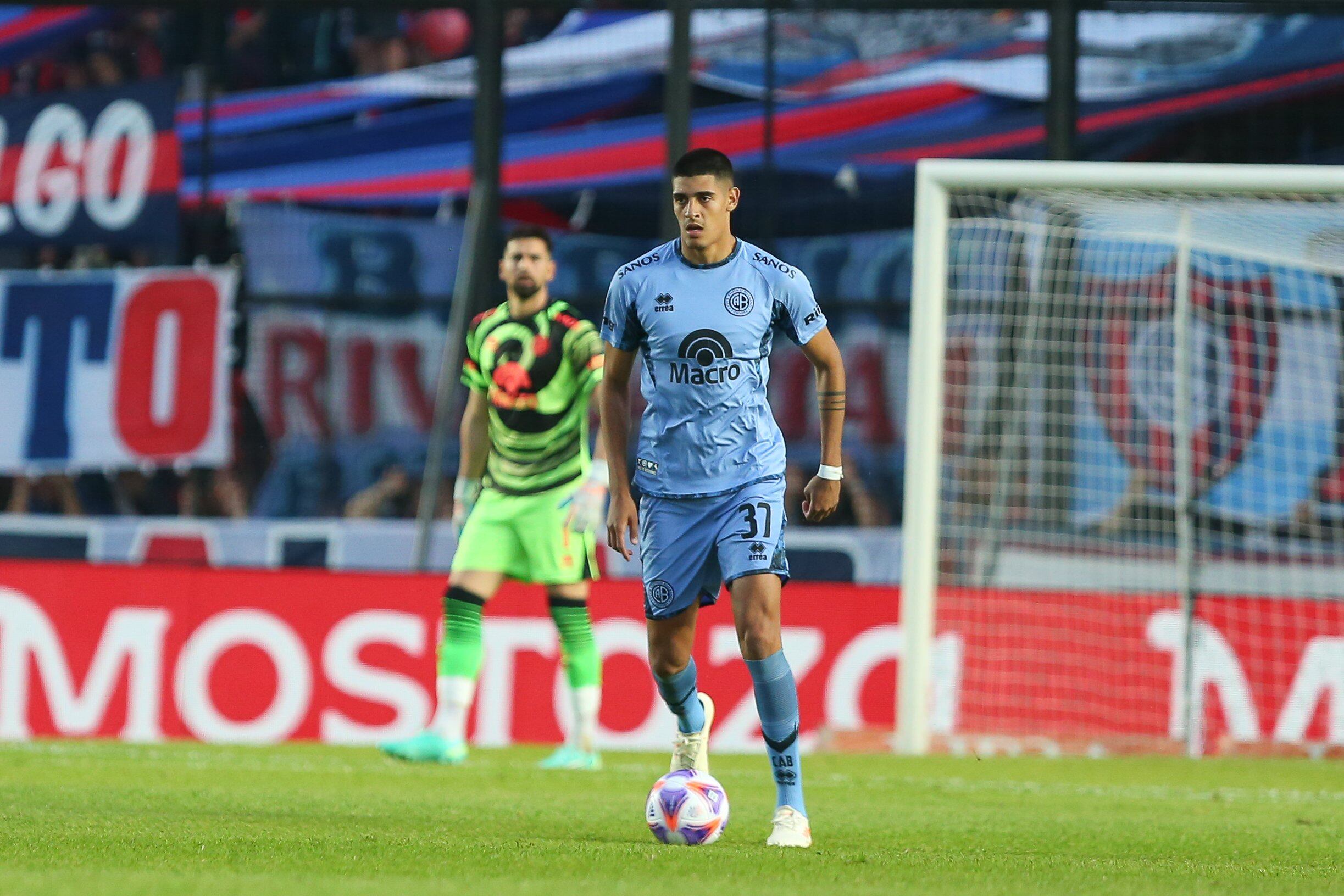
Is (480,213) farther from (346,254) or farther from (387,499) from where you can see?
(387,499)

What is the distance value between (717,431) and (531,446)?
2.90 m

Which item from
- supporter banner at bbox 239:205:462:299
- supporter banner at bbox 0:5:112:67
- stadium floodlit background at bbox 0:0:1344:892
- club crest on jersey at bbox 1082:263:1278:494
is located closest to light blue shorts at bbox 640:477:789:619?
club crest on jersey at bbox 1082:263:1278:494

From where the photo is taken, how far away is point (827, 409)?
235 inches

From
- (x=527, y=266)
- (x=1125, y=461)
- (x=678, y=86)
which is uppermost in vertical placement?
(x=678, y=86)

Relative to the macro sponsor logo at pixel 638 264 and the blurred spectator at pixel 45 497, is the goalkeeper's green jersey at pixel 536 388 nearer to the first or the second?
the macro sponsor logo at pixel 638 264

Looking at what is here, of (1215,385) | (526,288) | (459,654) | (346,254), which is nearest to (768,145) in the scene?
(346,254)

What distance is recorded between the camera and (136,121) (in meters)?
15.3

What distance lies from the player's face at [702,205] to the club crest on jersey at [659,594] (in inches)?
38.8

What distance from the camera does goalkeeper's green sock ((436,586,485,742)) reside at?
8266 millimetres

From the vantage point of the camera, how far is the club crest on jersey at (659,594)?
234 inches

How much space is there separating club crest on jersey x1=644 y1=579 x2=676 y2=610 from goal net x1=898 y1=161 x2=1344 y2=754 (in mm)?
4211

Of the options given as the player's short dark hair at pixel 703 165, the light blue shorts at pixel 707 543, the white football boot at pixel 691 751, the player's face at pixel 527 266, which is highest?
the player's short dark hair at pixel 703 165

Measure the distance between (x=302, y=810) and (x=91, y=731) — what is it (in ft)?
15.6

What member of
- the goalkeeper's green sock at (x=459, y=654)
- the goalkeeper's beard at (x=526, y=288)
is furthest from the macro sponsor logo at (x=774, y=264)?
the goalkeeper's green sock at (x=459, y=654)
